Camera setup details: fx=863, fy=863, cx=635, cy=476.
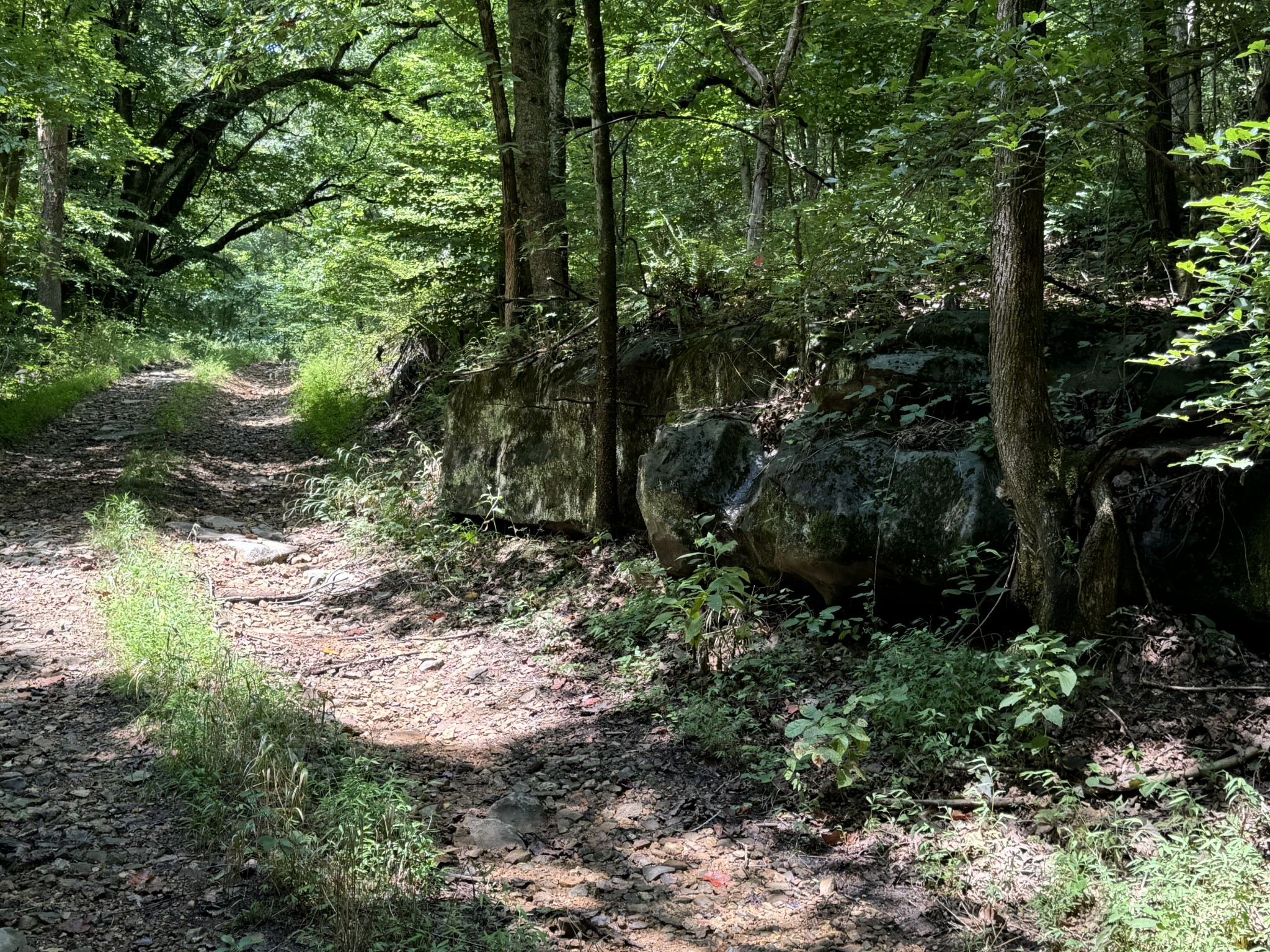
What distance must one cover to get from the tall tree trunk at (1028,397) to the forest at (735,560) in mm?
21

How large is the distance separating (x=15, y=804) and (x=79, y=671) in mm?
1718

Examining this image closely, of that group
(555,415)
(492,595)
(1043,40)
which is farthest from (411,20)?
(1043,40)

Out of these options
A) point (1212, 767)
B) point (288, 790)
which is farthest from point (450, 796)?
point (1212, 767)

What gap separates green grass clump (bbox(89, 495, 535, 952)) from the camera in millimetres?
3129

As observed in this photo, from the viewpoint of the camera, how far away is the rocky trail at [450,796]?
3264 mm

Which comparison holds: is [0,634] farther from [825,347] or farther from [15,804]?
[825,347]

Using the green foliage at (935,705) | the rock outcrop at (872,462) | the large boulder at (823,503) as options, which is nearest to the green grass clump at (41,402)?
the rock outcrop at (872,462)

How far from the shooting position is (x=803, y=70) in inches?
363

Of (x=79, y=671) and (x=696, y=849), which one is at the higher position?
(x=79, y=671)

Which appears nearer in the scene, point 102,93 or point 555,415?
point 555,415

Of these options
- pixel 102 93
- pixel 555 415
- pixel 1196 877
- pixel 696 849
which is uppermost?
pixel 102 93

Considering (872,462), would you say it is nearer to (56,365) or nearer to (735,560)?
(735,560)

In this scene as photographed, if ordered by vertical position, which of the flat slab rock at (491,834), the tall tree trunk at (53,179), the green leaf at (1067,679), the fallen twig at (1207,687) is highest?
the tall tree trunk at (53,179)

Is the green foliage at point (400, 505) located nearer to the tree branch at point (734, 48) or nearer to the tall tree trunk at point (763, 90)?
the tall tree trunk at point (763, 90)
